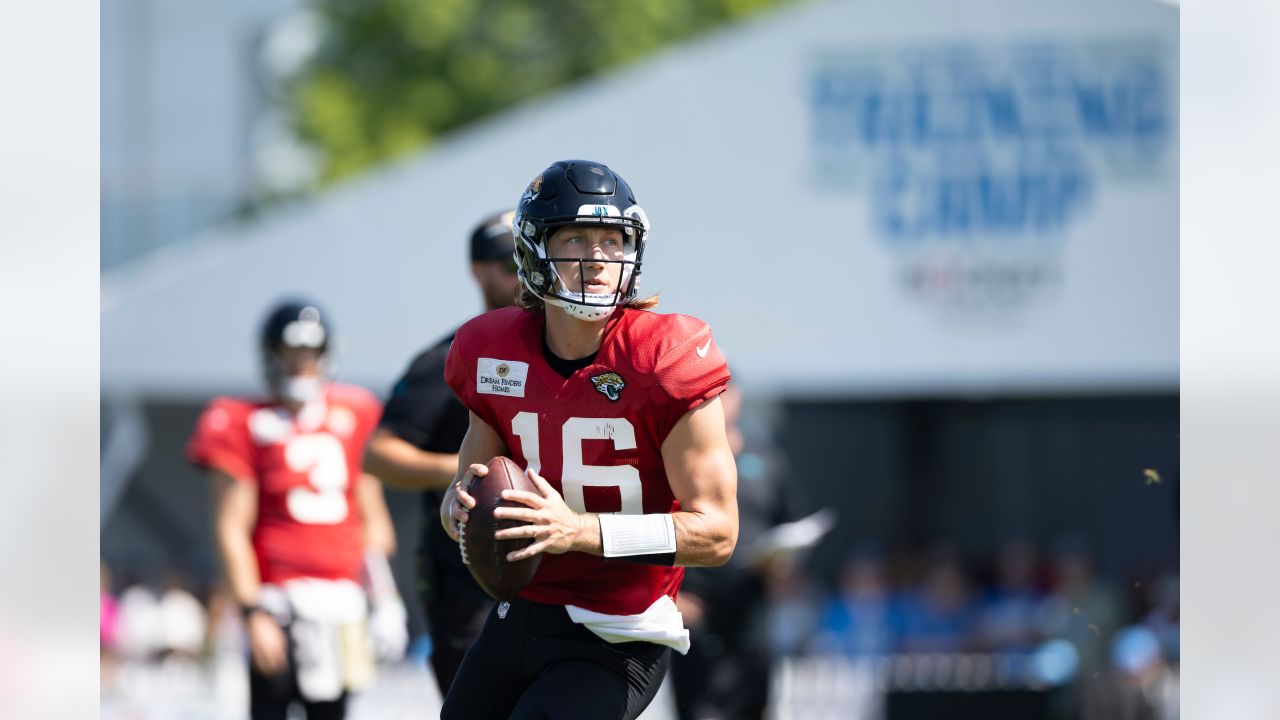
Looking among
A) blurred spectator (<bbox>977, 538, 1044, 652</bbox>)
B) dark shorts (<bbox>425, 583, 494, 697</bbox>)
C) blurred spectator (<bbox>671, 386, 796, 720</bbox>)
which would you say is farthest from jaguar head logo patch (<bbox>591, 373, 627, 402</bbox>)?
blurred spectator (<bbox>977, 538, 1044, 652</bbox>)

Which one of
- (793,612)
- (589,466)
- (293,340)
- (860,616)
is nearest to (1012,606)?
(860,616)

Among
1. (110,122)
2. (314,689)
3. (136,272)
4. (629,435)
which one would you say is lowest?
(314,689)

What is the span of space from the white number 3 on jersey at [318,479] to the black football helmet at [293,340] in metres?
0.20

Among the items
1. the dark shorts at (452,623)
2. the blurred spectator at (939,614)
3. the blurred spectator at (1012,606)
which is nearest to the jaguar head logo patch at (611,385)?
the dark shorts at (452,623)

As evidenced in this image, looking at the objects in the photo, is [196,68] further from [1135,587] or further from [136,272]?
[1135,587]

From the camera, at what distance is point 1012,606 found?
13664mm

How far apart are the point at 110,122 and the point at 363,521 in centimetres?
1862

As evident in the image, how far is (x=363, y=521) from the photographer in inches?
256

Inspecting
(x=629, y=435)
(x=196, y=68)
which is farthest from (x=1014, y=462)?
(x=196, y=68)

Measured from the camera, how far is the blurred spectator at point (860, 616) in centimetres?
1321

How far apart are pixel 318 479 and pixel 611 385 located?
2.99 meters

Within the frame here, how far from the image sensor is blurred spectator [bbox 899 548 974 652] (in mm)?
13281

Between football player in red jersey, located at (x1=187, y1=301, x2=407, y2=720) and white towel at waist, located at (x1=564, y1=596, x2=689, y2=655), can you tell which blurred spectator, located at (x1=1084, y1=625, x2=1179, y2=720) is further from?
white towel at waist, located at (x1=564, y1=596, x2=689, y2=655)

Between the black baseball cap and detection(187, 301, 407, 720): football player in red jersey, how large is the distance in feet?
4.63
